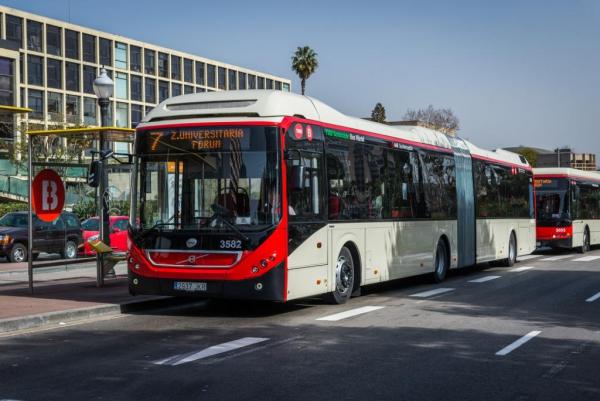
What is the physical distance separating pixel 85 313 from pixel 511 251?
15055 mm

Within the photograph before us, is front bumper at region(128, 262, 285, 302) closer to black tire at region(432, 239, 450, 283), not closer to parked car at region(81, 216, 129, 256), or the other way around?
black tire at region(432, 239, 450, 283)

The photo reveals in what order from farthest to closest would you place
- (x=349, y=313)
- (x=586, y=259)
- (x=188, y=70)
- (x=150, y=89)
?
(x=188, y=70) < (x=150, y=89) < (x=586, y=259) < (x=349, y=313)

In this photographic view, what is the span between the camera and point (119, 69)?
87.2 meters

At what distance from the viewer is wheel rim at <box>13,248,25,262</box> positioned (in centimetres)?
2834

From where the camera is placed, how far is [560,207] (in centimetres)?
3081

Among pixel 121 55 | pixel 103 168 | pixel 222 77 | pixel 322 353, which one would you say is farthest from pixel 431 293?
pixel 222 77

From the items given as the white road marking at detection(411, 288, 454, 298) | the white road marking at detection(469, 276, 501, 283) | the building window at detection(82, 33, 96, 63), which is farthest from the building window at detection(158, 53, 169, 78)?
the white road marking at detection(411, 288, 454, 298)

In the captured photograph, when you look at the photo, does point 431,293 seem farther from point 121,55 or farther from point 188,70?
point 188,70

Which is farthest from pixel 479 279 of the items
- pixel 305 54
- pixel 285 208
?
pixel 305 54

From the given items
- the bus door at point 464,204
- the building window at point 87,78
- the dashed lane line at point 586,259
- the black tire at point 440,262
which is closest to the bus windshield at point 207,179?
the black tire at point 440,262

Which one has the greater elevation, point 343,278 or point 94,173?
point 94,173

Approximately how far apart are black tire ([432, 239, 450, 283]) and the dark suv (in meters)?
13.6

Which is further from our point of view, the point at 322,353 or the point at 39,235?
the point at 39,235

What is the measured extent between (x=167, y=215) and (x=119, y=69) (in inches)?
3064
